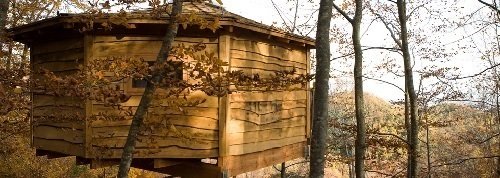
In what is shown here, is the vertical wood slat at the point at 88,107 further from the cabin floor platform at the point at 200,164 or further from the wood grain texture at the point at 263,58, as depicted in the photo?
the wood grain texture at the point at 263,58

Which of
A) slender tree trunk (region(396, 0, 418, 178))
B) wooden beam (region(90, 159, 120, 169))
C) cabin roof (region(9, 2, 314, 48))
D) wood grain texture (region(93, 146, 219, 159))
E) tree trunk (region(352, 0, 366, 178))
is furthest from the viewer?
slender tree trunk (region(396, 0, 418, 178))

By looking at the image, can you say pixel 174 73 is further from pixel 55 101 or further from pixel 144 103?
pixel 55 101

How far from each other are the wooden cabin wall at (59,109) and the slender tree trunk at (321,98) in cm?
433

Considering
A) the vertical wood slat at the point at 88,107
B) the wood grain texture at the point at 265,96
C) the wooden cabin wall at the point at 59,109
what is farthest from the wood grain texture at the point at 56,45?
the wood grain texture at the point at 265,96

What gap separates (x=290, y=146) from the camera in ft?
33.9

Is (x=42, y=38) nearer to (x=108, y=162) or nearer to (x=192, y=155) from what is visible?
(x=108, y=162)

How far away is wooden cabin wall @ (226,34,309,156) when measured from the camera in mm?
8086

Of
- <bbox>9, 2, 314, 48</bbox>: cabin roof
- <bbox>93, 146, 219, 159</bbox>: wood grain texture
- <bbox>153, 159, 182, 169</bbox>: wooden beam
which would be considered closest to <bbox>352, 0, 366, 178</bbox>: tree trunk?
<bbox>9, 2, 314, 48</bbox>: cabin roof

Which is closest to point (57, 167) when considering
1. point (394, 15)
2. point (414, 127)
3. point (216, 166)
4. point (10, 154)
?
point (10, 154)

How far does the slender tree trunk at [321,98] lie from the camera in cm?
711

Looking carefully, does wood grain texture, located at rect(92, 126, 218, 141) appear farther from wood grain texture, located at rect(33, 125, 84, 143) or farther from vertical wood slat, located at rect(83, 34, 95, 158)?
wood grain texture, located at rect(33, 125, 84, 143)

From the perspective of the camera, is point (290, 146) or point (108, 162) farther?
point (290, 146)

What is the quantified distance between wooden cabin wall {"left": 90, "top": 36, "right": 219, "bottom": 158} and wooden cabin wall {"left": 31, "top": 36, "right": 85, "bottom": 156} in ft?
1.42

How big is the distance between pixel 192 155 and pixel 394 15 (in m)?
14.9
